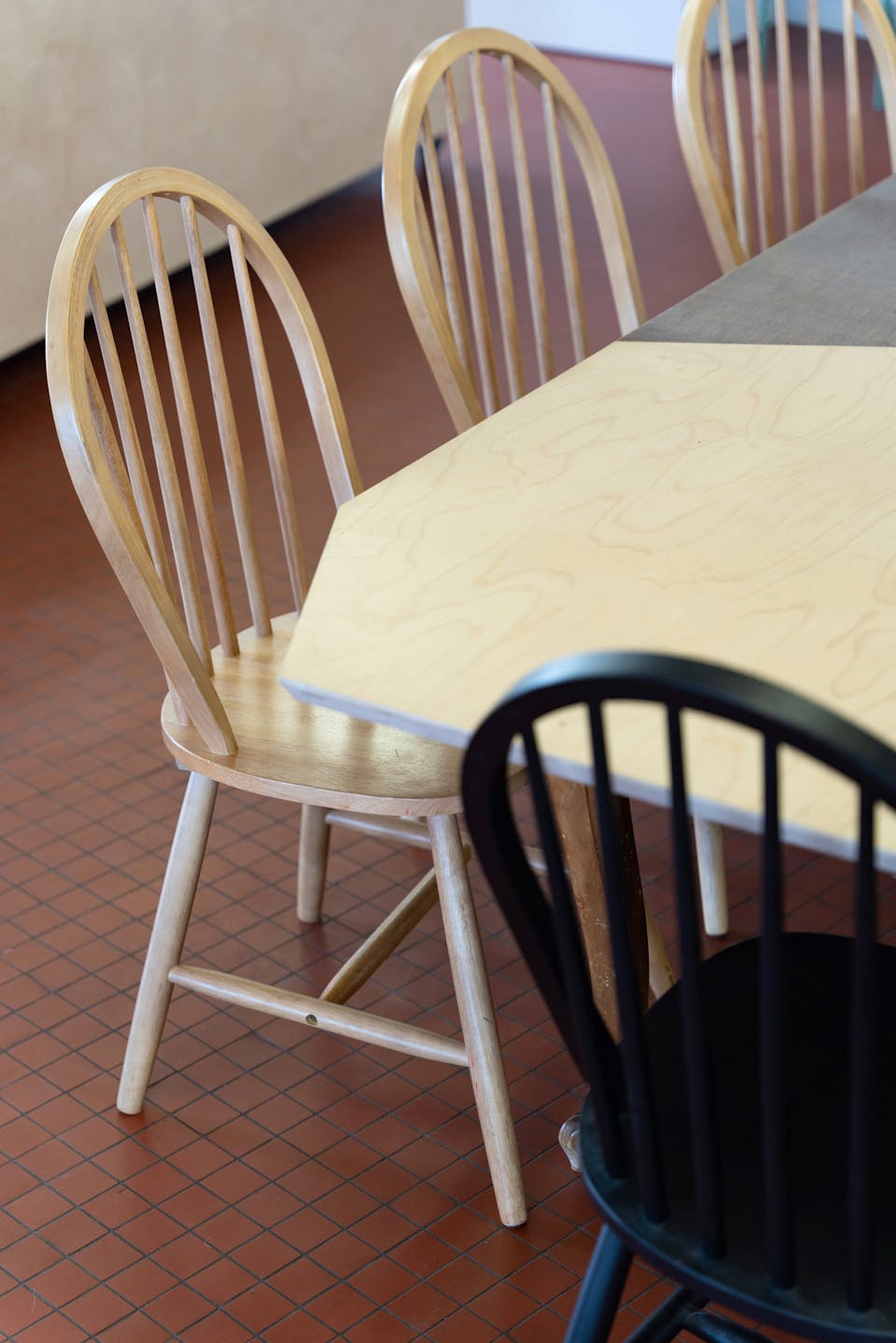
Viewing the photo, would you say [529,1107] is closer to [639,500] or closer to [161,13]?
[639,500]

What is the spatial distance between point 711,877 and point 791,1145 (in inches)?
35.5

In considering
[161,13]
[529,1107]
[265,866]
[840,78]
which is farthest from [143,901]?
[840,78]

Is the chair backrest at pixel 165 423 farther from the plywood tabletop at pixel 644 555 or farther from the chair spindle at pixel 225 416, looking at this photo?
the plywood tabletop at pixel 644 555

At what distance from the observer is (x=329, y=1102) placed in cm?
168

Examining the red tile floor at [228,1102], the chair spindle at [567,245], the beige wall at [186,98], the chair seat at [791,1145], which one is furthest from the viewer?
the beige wall at [186,98]

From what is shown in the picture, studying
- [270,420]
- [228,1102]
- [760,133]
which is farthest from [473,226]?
[228,1102]

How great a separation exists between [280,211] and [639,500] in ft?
10.7

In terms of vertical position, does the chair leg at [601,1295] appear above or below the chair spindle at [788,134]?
below

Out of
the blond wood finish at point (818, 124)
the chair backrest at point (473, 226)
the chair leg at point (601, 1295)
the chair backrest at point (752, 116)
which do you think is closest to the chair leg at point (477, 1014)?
the chair leg at point (601, 1295)

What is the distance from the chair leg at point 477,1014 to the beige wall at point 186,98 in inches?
91.3

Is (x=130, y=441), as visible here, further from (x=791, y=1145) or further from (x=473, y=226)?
(x=791, y=1145)

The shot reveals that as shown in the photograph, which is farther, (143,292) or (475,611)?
(143,292)

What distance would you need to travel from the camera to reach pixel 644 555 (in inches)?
45.3

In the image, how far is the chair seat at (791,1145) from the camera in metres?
0.92
